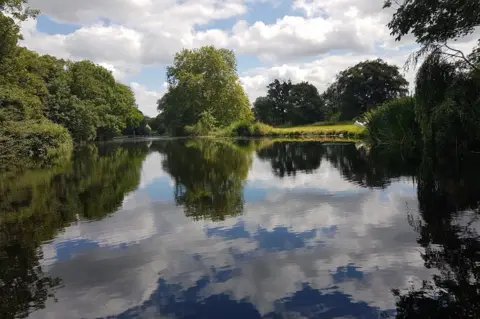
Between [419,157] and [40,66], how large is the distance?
1807 inches

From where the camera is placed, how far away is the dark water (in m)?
5.62

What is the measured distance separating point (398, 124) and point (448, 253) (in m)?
23.7

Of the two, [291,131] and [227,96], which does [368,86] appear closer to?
[291,131]

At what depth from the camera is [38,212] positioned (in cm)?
1216

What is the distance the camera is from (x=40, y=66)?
50.1 meters

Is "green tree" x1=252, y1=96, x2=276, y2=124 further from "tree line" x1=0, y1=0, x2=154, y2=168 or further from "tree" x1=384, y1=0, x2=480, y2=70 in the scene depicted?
"tree" x1=384, y1=0, x2=480, y2=70

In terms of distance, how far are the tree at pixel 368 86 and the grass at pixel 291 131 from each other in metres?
4.75

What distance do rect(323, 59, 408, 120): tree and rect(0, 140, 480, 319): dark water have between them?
2349 inches

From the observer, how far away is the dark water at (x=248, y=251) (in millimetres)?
5625

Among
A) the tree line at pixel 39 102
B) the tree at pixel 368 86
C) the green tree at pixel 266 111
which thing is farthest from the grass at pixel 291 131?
the tree line at pixel 39 102

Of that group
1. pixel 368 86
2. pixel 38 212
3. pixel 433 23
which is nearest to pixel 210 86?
pixel 368 86

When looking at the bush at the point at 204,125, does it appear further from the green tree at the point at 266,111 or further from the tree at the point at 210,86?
the green tree at the point at 266,111

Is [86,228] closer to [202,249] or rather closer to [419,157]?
[202,249]

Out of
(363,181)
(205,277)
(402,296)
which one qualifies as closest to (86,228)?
(205,277)
